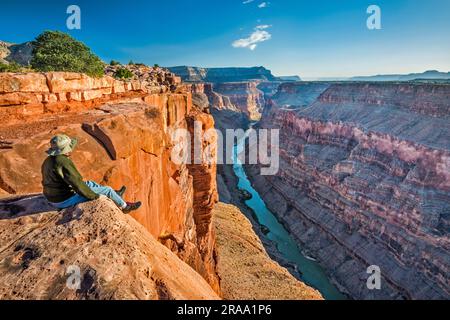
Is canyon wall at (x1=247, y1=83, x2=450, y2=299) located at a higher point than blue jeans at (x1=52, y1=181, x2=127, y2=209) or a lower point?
lower

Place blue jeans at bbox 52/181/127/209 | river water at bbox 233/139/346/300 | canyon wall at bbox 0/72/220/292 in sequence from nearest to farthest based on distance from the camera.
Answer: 1. blue jeans at bbox 52/181/127/209
2. canyon wall at bbox 0/72/220/292
3. river water at bbox 233/139/346/300

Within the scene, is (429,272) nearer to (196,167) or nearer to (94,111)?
(196,167)

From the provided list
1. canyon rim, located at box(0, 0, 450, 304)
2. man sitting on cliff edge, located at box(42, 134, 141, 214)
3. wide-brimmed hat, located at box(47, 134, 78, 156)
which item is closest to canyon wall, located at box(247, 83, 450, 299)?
canyon rim, located at box(0, 0, 450, 304)

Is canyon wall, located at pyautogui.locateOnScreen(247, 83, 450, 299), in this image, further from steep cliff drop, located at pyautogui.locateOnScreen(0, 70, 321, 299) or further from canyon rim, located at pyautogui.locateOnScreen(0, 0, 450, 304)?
steep cliff drop, located at pyautogui.locateOnScreen(0, 70, 321, 299)

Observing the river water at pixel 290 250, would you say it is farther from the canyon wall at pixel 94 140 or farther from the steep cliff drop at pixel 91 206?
the canyon wall at pixel 94 140

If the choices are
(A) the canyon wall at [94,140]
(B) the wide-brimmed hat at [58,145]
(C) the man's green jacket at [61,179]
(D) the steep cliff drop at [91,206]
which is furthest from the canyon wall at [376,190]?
(B) the wide-brimmed hat at [58,145]

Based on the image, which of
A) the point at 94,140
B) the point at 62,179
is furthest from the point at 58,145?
the point at 94,140

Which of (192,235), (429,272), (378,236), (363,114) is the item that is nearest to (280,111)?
(363,114)
